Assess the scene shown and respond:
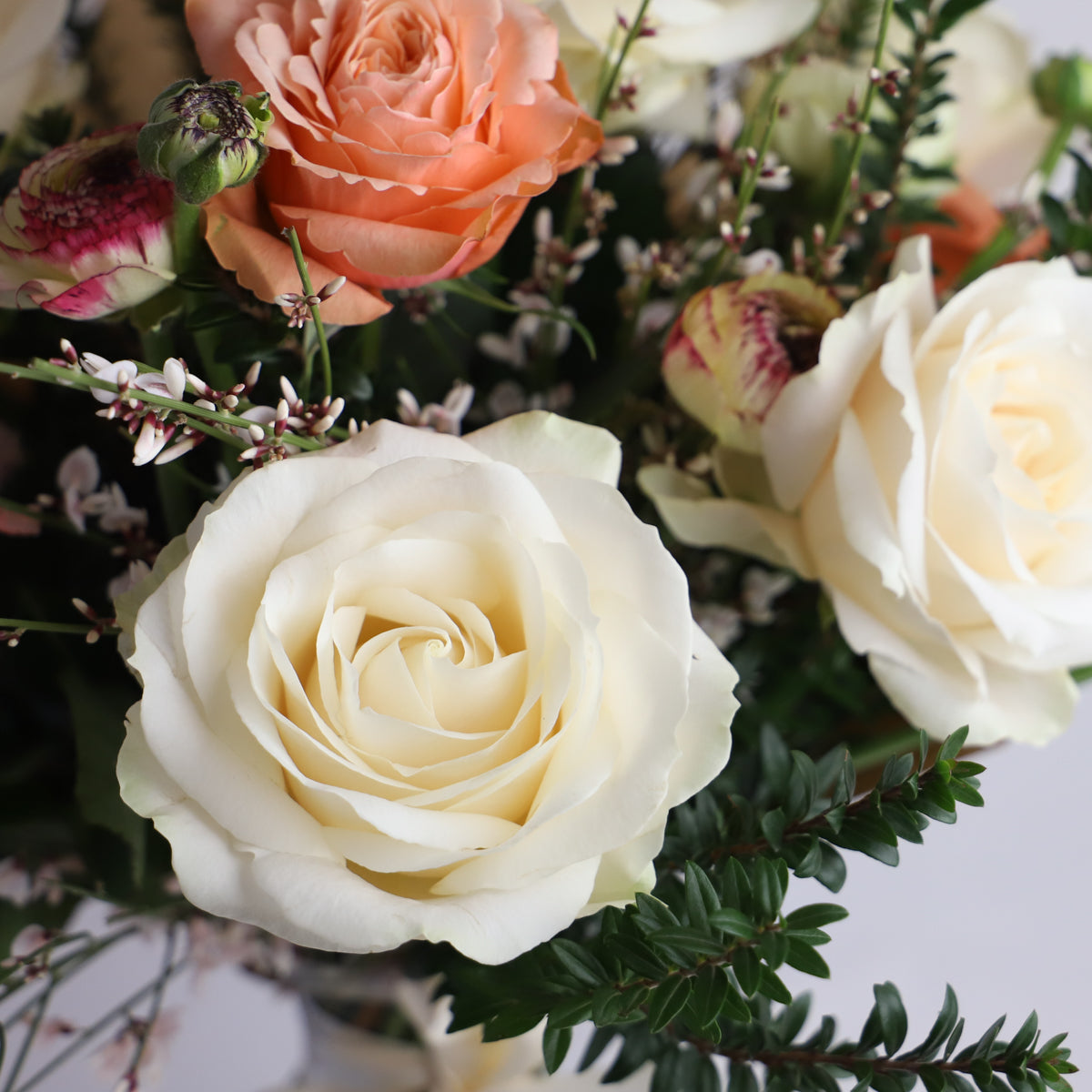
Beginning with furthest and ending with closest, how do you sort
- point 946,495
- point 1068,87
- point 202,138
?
point 1068,87, point 946,495, point 202,138

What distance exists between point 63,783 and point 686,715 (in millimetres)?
243

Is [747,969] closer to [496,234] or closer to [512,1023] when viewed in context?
[512,1023]

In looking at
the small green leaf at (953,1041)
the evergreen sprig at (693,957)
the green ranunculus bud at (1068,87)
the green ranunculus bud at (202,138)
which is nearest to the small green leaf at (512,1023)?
the evergreen sprig at (693,957)

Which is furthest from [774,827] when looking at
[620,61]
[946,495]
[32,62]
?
[32,62]

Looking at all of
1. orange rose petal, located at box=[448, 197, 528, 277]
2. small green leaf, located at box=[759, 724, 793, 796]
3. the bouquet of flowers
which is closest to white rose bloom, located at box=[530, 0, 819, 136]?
the bouquet of flowers

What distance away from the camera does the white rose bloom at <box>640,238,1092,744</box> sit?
32cm

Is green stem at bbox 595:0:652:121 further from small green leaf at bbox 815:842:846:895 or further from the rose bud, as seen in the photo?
small green leaf at bbox 815:842:846:895

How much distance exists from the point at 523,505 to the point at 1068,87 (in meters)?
0.36

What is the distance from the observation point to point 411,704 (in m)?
0.24

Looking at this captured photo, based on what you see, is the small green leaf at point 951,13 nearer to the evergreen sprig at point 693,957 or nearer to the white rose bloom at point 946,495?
the white rose bloom at point 946,495

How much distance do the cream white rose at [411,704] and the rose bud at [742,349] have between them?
0.09m

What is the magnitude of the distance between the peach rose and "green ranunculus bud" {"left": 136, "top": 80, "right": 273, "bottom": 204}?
2cm

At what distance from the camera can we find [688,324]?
1.05 feet

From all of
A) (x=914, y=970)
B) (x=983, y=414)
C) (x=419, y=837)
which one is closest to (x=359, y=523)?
(x=419, y=837)
